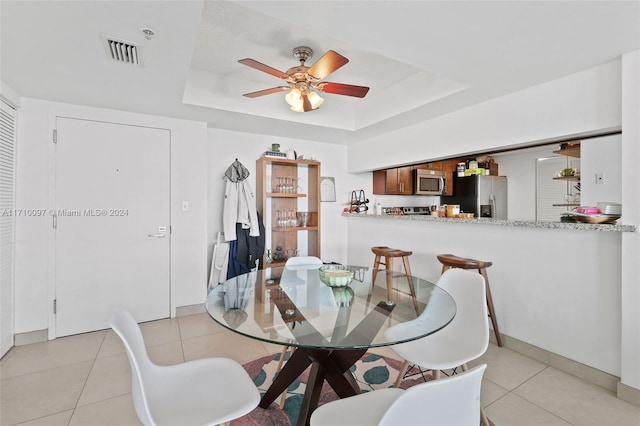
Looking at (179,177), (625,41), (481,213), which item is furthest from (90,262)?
(481,213)

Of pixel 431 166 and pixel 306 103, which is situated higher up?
pixel 306 103

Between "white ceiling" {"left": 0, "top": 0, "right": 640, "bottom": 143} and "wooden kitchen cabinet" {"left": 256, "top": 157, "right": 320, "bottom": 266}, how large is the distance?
0.96 metres

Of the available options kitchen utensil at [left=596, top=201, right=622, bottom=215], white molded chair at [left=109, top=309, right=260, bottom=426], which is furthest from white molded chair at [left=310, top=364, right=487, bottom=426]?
kitchen utensil at [left=596, top=201, right=622, bottom=215]

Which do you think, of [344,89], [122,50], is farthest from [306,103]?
[122,50]

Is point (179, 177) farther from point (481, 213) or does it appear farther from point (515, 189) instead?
point (515, 189)

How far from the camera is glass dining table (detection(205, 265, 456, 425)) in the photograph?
138 centimetres

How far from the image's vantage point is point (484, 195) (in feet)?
16.6

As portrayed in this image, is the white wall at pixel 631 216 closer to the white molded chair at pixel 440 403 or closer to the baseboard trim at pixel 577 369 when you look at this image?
the baseboard trim at pixel 577 369

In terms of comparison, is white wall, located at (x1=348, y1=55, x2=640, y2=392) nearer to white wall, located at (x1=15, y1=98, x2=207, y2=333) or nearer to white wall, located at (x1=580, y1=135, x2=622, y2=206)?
white wall, located at (x1=580, y1=135, x2=622, y2=206)

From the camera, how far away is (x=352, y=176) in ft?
16.4

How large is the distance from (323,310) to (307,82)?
68.9 inches

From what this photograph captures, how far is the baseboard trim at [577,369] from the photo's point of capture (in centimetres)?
197

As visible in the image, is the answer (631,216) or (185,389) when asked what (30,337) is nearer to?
(185,389)

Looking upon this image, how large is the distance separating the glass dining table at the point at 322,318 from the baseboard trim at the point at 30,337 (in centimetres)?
213
